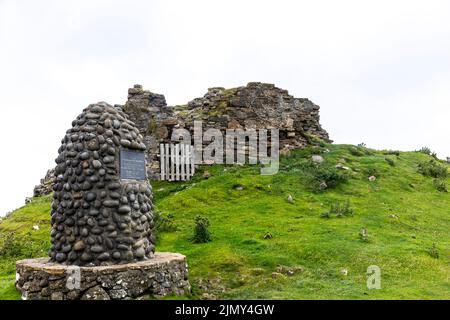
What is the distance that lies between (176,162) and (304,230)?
29.3 ft

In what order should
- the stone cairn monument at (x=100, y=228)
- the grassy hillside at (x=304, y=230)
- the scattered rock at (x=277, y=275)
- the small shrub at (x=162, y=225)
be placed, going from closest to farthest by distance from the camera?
the stone cairn monument at (x=100, y=228), the grassy hillside at (x=304, y=230), the scattered rock at (x=277, y=275), the small shrub at (x=162, y=225)

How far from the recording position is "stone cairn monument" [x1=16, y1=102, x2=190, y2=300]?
34.2 feet

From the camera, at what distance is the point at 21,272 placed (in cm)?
1116

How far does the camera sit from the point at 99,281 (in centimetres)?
1030

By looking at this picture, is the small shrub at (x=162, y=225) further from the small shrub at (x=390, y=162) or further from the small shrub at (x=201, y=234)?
the small shrub at (x=390, y=162)

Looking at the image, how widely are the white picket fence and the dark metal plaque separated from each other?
11.3 metres

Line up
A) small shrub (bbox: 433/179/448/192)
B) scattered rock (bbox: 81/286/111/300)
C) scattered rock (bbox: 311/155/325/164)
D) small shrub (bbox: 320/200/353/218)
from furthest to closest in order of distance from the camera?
scattered rock (bbox: 311/155/325/164), small shrub (bbox: 433/179/448/192), small shrub (bbox: 320/200/353/218), scattered rock (bbox: 81/286/111/300)

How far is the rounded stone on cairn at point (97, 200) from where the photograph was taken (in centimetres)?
1095

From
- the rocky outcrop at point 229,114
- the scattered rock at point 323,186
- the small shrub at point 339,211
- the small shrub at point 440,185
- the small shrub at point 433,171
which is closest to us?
the small shrub at point 339,211

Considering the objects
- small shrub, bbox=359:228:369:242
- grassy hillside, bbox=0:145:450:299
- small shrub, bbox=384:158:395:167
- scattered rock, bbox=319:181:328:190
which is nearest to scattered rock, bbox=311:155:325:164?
grassy hillside, bbox=0:145:450:299

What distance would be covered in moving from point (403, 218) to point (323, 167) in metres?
5.97

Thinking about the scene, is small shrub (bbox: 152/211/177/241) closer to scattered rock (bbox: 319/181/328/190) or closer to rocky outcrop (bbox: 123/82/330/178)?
rocky outcrop (bbox: 123/82/330/178)

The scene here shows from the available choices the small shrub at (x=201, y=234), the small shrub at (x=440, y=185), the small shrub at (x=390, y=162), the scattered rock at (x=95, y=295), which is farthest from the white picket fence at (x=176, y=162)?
the scattered rock at (x=95, y=295)
